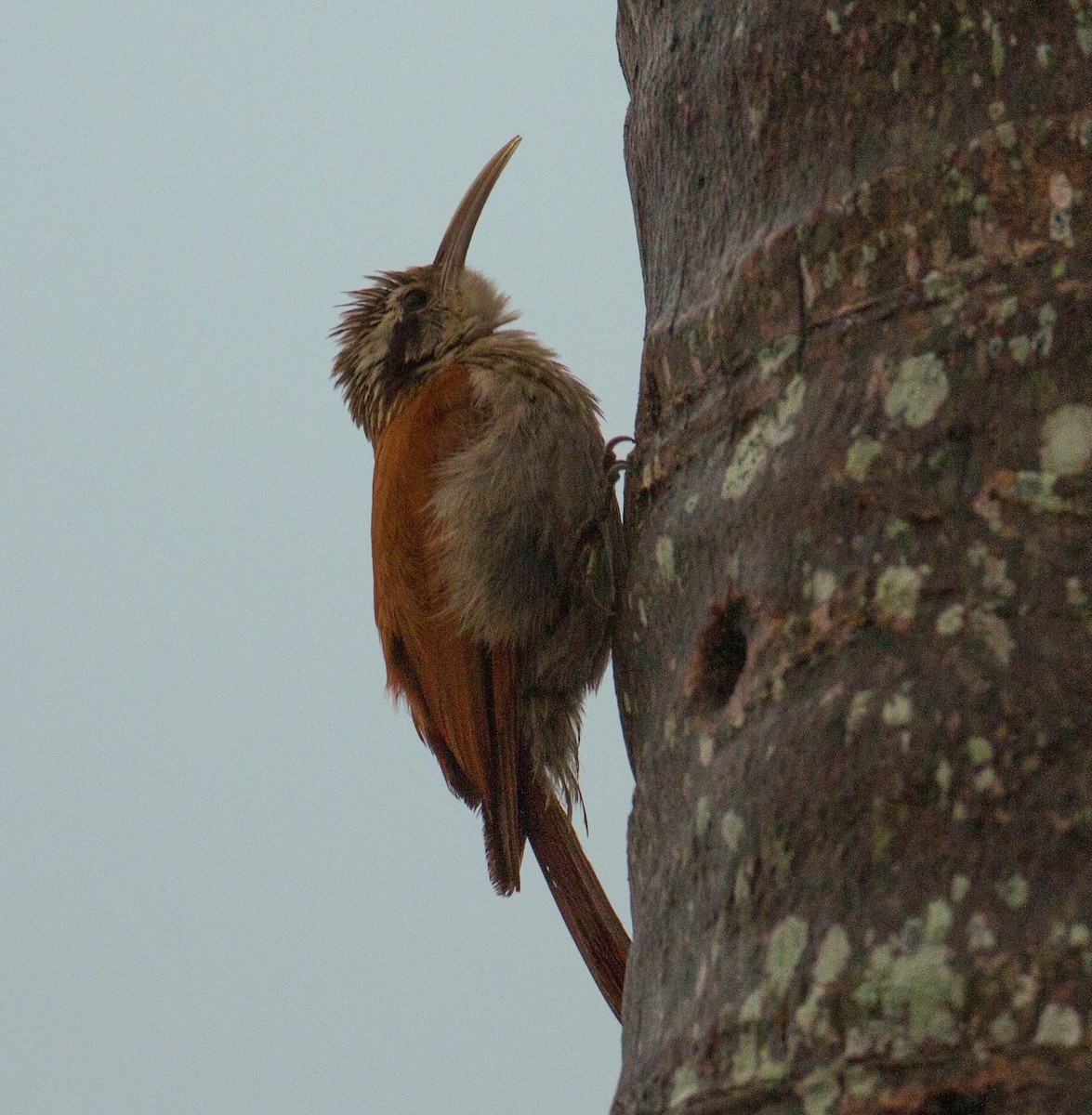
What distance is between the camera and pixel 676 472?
224 cm

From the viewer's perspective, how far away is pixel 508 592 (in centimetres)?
325

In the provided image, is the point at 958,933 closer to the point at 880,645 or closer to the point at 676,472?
the point at 880,645

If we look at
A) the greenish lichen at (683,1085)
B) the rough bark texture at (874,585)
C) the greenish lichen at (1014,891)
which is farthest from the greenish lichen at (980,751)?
the greenish lichen at (683,1085)

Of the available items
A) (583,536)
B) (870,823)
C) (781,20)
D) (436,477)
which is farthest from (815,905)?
(436,477)

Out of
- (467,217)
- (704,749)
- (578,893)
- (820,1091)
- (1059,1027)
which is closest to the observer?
(1059,1027)

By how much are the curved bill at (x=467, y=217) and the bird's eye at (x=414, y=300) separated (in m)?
0.09

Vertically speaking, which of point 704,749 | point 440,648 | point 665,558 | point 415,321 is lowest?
point 704,749

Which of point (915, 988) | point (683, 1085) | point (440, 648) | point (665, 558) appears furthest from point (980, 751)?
point (440, 648)

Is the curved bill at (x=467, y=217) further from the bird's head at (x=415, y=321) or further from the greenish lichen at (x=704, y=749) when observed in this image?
the greenish lichen at (x=704, y=749)

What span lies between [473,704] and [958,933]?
1.87 m

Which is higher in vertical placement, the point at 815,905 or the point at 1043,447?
the point at 1043,447

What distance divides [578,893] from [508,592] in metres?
0.63

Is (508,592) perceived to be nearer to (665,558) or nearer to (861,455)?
(665,558)

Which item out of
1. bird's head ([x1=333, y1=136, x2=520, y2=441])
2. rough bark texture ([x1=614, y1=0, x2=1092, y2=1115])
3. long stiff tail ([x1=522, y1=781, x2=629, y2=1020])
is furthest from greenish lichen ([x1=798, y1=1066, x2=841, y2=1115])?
bird's head ([x1=333, y1=136, x2=520, y2=441])
